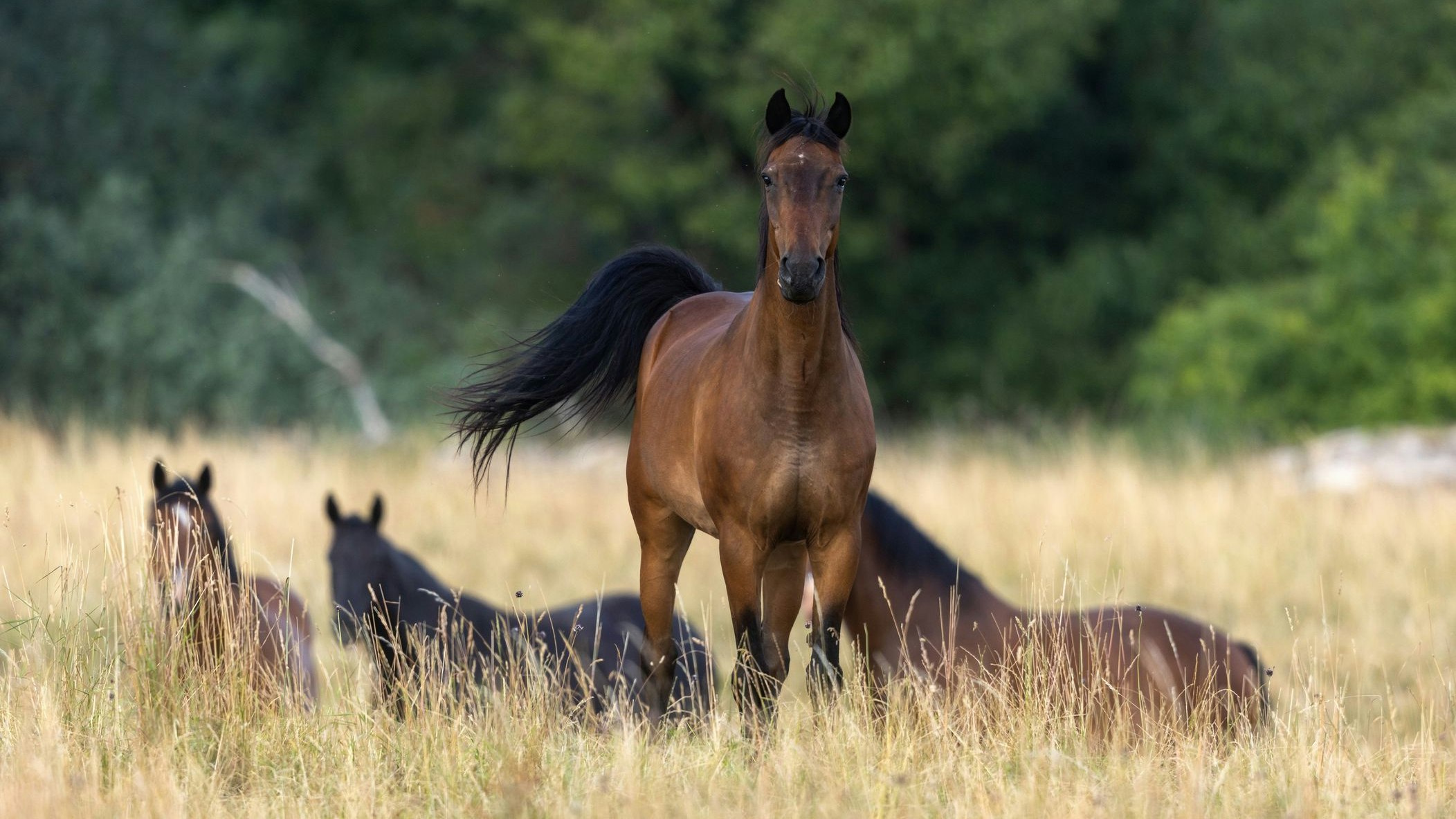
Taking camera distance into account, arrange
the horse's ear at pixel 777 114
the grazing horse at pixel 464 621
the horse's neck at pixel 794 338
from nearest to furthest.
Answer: the horse's neck at pixel 794 338 → the horse's ear at pixel 777 114 → the grazing horse at pixel 464 621

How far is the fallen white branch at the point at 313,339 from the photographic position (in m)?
22.7

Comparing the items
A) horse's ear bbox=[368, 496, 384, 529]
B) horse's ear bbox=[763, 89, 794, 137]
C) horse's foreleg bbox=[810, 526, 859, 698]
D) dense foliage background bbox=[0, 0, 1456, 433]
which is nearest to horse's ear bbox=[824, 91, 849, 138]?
horse's ear bbox=[763, 89, 794, 137]

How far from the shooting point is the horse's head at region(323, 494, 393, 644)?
6738mm

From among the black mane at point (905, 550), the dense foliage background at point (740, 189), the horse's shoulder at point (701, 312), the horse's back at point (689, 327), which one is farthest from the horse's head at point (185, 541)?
the dense foliage background at point (740, 189)

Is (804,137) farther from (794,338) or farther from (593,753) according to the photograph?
(593,753)

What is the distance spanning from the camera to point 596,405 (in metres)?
5.60

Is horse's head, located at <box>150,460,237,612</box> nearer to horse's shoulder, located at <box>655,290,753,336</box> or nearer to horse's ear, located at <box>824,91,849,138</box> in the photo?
horse's shoulder, located at <box>655,290,753,336</box>

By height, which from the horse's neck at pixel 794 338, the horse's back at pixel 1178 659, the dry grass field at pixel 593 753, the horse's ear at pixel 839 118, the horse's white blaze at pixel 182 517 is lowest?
the dry grass field at pixel 593 753

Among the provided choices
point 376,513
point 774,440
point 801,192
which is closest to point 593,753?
point 774,440

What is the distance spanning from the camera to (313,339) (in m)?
23.2

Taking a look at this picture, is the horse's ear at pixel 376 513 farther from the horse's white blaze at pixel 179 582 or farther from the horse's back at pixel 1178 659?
the horse's back at pixel 1178 659

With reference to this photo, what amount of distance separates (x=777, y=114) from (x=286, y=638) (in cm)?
334

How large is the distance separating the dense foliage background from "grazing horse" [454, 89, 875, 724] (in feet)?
46.4

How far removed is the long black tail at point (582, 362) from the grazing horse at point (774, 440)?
1.16 feet
